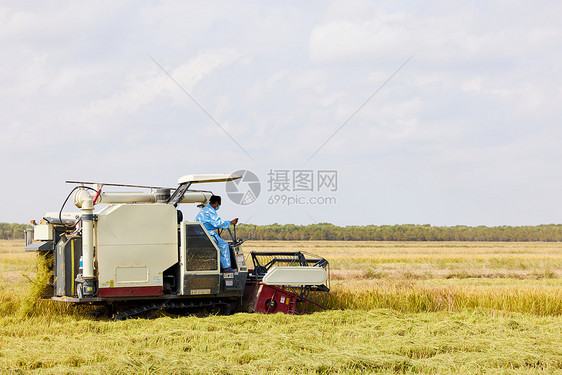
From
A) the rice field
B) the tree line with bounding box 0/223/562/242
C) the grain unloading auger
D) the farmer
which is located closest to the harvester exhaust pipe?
the grain unloading auger

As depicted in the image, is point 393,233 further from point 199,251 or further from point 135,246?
point 135,246

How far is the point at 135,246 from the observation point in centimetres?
984

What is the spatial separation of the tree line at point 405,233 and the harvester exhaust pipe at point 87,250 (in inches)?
2537

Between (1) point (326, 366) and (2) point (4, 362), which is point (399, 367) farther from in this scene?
(2) point (4, 362)

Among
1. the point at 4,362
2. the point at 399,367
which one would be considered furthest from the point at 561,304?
the point at 4,362

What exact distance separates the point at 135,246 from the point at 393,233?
7448 centimetres

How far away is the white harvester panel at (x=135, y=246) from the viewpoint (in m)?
9.67

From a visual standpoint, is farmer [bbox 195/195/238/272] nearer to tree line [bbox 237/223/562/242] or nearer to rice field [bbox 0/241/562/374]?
rice field [bbox 0/241/562/374]

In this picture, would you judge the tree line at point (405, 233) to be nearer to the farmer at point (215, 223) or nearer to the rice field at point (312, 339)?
the rice field at point (312, 339)

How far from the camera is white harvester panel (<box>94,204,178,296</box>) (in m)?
9.67

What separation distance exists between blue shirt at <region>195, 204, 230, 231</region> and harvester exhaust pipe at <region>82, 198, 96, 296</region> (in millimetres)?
2001

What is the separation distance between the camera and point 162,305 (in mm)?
10156

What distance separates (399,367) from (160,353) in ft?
9.88

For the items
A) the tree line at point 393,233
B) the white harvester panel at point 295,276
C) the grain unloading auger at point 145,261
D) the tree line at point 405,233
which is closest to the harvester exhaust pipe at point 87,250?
the grain unloading auger at point 145,261
